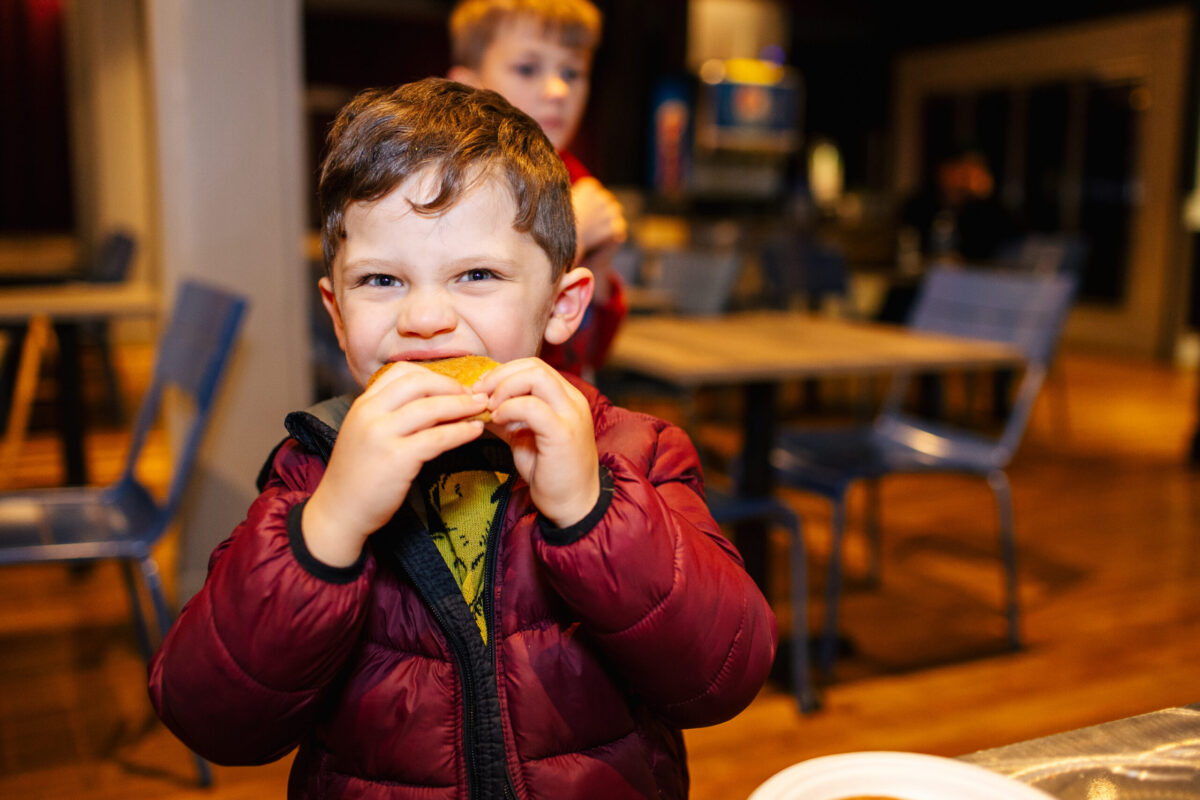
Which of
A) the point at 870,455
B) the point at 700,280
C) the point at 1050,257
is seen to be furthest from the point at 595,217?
the point at 1050,257

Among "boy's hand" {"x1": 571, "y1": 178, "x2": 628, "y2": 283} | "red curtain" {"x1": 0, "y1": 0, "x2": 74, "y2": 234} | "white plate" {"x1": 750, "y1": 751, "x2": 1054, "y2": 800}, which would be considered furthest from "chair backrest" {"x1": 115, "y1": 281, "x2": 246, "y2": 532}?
"red curtain" {"x1": 0, "y1": 0, "x2": 74, "y2": 234}

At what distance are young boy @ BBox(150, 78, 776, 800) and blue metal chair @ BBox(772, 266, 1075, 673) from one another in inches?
61.6

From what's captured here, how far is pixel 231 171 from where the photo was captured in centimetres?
244

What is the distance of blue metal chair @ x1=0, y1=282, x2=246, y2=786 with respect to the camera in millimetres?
1765

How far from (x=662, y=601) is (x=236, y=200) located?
6.86 ft

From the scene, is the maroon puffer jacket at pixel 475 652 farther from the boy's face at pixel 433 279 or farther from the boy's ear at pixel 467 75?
the boy's ear at pixel 467 75

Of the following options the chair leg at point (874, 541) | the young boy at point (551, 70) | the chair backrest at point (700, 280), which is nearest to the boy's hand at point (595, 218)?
the young boy at point (551, 70)

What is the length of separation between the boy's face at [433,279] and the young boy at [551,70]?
54cm

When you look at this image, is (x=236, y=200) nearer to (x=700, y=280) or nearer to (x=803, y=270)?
(x=700, y=280)

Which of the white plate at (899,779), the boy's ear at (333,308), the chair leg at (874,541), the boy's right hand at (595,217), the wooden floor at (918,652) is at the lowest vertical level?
the wooden floor at (918,652)

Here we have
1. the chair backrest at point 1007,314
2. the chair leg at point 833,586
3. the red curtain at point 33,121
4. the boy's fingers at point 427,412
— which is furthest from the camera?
the red curtain at point 33,121

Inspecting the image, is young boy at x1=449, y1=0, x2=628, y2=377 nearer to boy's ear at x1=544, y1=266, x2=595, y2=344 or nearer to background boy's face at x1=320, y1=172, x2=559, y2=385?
boy's ear at x1=544, y1=266, x2=595, y2=344

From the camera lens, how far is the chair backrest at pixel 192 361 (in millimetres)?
1762

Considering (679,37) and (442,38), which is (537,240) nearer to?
(679,37)
